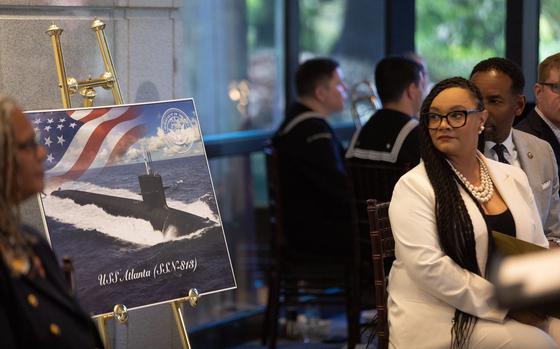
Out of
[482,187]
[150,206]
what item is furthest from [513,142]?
[150,206]

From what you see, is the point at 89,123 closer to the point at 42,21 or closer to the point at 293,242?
the point at 42,21

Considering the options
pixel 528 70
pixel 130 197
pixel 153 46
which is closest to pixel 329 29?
pixel 528 70

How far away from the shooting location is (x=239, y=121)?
678 cm

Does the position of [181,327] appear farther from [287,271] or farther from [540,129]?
[287,271]

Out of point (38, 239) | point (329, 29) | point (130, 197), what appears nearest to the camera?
point (38, 239)

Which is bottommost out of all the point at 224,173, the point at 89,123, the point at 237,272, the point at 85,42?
the point at 237,272

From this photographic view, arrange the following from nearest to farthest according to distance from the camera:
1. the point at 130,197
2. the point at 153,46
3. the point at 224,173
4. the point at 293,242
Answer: the point at 130,197, the point at 153,46, the point at 293,242, the point at 224,173

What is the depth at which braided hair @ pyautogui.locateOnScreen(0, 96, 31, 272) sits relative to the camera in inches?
99.5

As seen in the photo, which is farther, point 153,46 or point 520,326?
point 153,46

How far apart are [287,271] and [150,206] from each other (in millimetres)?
2209

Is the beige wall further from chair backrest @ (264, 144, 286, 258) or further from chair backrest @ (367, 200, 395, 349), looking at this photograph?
chair backrest @ (367, 200, 395, 349)

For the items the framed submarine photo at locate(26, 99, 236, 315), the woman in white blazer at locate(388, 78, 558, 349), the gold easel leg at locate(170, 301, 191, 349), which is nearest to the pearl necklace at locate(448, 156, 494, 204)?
the woman in white blazer at locate(388, 78, 558, 349)

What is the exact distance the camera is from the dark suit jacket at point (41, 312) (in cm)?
257

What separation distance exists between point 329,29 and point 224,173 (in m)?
1.43
